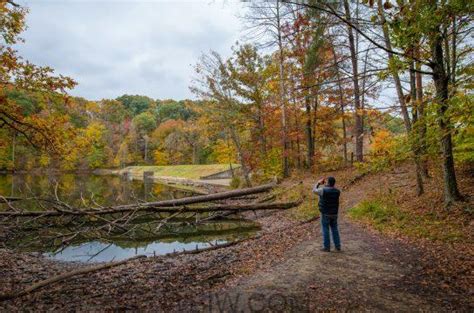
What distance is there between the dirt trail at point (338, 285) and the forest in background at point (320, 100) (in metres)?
2.11

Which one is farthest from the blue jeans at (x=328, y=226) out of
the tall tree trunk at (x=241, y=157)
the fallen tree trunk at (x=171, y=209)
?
the tall tree trunk at (x=241, y=157)

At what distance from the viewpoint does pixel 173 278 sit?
7.59 meters

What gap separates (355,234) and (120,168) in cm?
6695

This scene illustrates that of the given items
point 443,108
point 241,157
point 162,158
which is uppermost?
point 162,158

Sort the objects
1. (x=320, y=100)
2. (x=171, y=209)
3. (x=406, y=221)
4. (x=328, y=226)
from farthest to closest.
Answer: (x=320, y=100) → (x=171, y=209) → (x=406, y=221) → (x=328, y=226)

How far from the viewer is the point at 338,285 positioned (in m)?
5.93

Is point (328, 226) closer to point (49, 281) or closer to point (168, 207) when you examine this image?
point (49, 281)

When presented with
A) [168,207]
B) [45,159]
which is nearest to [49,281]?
[168,207]

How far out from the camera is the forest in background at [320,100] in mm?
6621

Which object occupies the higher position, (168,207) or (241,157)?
(241,157)

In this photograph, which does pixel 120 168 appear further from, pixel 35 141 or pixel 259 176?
pixel 35 141

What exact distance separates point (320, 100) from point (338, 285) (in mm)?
18009

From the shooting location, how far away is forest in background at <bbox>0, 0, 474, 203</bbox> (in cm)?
662

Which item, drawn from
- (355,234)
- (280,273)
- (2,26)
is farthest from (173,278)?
(2,26)
